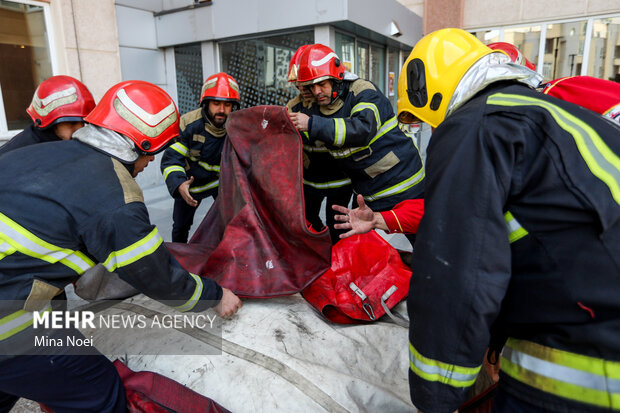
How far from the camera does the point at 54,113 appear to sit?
2.53 meters

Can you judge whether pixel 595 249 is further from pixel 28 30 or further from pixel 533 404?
pixel 28 30

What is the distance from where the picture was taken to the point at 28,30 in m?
5.39

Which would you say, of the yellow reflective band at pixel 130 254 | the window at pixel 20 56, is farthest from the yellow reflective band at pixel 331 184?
the window at pixel 20 56

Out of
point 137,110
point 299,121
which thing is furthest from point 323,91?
point 137,110

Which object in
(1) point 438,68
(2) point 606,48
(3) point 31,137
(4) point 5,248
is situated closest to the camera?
(1) point 438,68

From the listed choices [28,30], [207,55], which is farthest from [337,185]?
[28,30]

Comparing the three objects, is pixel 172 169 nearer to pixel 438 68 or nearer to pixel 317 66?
pixel 317 66

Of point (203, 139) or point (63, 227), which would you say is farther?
point (203, 139)

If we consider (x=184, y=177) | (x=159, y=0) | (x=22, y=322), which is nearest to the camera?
(x=22, y=322)

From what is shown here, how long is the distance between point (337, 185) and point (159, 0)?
17.9 feet

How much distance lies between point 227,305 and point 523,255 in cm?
125

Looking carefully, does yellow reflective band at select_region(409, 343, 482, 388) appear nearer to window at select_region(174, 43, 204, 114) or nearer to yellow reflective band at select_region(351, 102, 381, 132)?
yellow reflective band at select_region(351, 102, 381, 132)

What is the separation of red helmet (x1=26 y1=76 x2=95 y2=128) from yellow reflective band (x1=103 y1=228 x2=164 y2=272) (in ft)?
5.31

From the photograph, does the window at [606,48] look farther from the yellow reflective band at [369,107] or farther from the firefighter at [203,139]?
the firefighter at [203,139]
